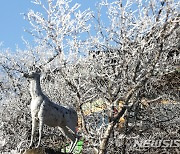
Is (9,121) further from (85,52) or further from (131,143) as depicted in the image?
(85,52)

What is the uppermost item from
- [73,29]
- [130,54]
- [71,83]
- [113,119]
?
[73,29]

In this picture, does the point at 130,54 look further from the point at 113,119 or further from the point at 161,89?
the point at 161,89

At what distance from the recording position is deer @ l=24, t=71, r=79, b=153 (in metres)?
9.16

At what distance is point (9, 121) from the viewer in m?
18.2

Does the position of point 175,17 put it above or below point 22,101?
below

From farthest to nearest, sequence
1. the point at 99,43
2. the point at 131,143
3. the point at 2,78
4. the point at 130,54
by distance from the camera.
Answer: the point at 2,78 → the point at 131,143 → the point at 99,43 → the point at 130,54

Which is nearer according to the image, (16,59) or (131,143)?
(131,143)

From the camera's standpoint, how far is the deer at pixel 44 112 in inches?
361

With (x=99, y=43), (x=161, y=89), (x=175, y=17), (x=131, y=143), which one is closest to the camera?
(x=175, y=17)

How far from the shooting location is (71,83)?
1052 cm

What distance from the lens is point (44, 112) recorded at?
9133mm

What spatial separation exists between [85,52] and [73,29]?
0.78 metres

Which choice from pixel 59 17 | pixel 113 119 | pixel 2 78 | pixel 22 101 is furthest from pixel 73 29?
pixel 2 78

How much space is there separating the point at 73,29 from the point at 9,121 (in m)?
8.20
